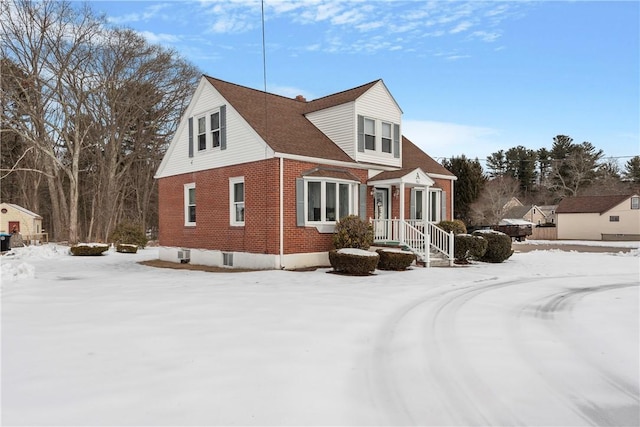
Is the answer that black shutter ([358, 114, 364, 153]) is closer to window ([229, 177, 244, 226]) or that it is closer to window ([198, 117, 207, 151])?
window ([229, 177, 244, 226])

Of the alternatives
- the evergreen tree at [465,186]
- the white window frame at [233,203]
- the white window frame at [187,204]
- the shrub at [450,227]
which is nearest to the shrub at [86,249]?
the white window frame at [187,204]

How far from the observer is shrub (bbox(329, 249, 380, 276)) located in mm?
12242

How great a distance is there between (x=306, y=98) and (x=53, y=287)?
14.5 meters

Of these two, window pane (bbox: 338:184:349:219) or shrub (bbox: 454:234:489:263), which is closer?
window pane (bbox: 338:184:349:219)

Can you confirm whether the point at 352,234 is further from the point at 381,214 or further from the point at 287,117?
the point at 287,117

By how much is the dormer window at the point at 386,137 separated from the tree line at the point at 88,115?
925 inches

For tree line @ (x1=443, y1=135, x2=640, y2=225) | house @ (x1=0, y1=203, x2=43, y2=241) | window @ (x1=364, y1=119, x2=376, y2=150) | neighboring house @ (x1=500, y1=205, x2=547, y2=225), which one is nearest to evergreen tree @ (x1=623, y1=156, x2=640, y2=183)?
tree line @ (x1=443, y1=135, x2=640, y2=225)

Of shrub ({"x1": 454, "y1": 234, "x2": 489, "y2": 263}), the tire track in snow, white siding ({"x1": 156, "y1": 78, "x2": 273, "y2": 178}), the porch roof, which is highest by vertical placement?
white siding ({"x1": 156, "y1": 78, "x2": 273, "y2": 178})

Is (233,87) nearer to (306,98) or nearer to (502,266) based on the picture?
(306,98)

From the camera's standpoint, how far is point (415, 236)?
15.4 meters

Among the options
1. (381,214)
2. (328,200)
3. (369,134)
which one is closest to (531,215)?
(381,214)

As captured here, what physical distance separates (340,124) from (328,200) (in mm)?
3700

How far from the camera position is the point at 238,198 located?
15242mm

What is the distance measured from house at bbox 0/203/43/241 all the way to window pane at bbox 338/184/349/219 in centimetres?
2722
